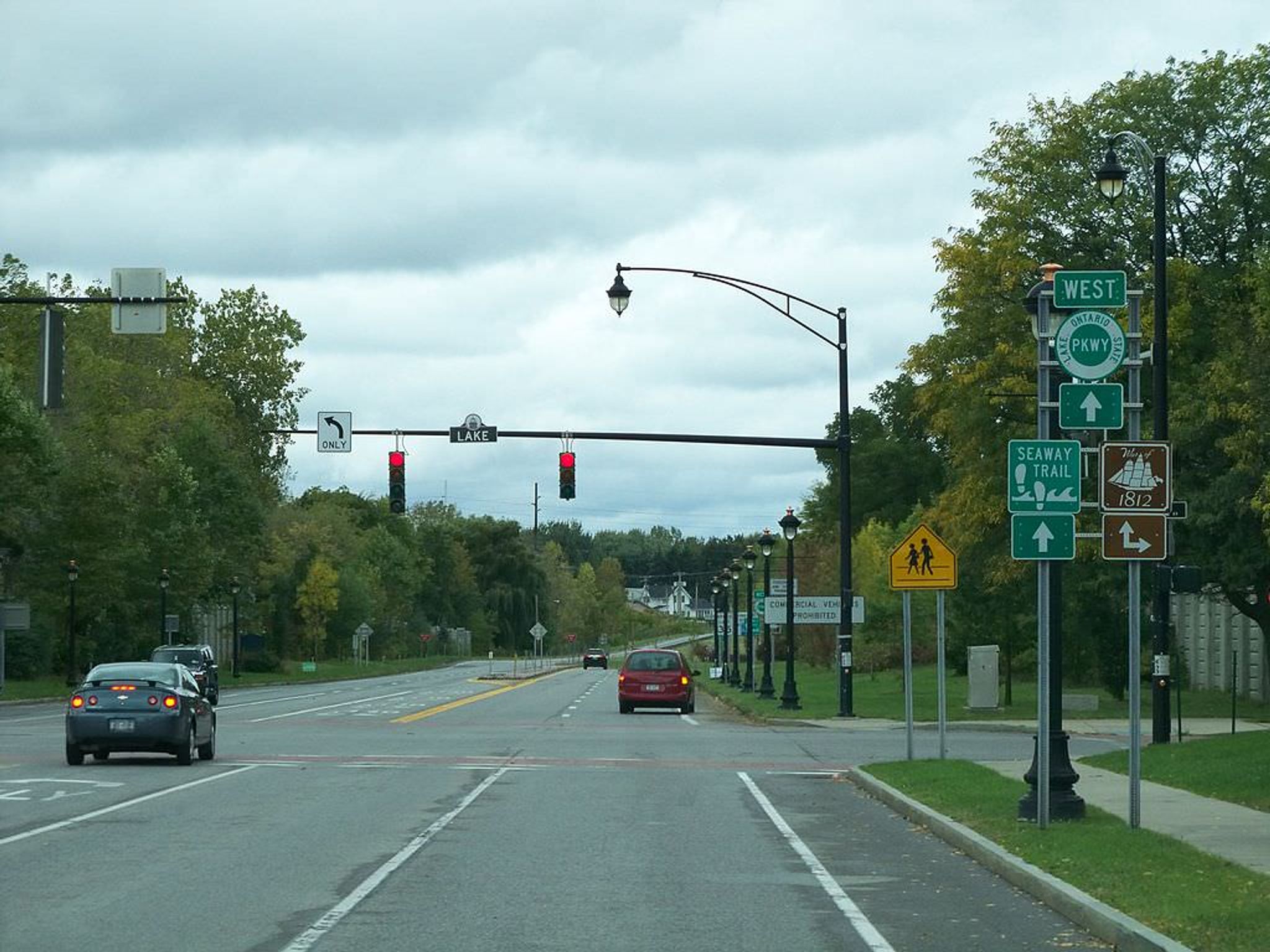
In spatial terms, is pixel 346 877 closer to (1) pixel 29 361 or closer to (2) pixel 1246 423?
(2) pixel 1246 423

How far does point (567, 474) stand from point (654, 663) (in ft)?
35.3

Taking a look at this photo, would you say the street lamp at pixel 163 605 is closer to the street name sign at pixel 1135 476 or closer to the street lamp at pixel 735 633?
the street lamp at pixel 735 633

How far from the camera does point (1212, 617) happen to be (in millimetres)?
60656

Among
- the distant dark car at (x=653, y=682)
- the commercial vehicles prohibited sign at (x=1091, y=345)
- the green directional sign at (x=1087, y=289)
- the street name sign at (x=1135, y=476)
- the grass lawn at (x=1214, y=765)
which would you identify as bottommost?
the distant dark car at (x=653, y=682)

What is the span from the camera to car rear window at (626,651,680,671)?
160ft

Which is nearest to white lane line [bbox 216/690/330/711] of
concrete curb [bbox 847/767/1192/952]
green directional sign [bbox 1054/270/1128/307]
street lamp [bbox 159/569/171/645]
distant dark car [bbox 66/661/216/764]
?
street lamp [bbox 159/569/171/645]

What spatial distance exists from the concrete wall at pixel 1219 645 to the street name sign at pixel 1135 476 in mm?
32639

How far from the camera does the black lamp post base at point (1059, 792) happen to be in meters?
17.6

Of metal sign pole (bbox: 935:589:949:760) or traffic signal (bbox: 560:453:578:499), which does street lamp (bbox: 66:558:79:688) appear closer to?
traffic signal (bbox: 560:453:578:499)

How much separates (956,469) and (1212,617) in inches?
543

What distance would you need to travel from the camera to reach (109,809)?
20250mm

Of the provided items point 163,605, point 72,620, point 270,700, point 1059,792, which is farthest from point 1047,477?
point 163,605

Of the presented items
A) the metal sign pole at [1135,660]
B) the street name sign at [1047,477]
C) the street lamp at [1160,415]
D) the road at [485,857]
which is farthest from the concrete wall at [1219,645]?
the street name sign at [1047,477]

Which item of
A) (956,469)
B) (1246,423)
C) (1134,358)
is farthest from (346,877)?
(956,469)
